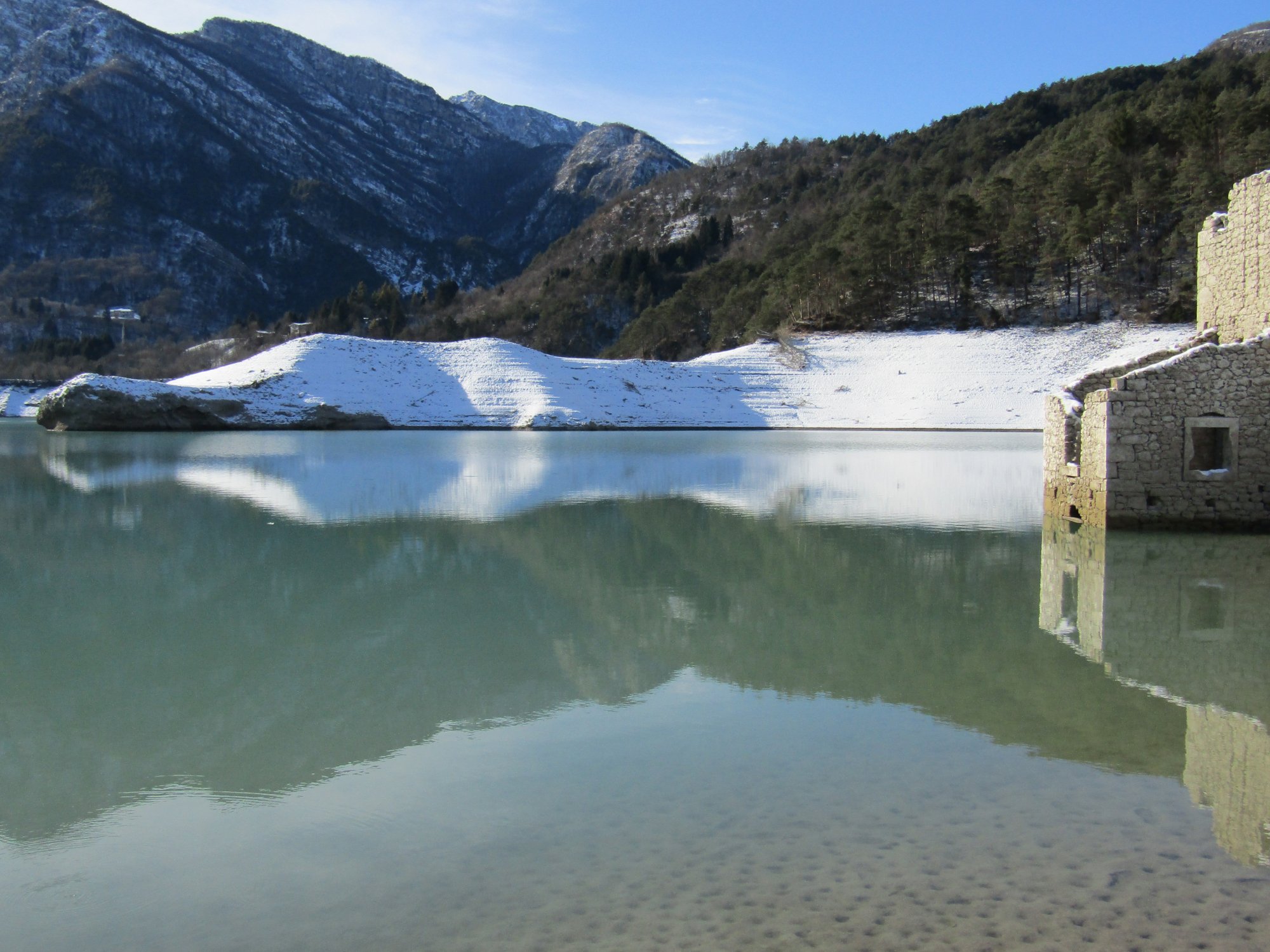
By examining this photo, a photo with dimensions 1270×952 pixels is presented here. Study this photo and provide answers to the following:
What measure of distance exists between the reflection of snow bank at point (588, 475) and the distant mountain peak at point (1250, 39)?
467ft

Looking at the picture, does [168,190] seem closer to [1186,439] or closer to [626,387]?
[626,387]

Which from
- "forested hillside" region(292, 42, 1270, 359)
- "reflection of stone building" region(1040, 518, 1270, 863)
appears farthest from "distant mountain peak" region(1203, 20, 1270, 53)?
"reflection of stone building" region(1040, 518, 1270, 863)

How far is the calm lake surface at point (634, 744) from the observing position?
11.3ft

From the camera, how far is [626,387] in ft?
176

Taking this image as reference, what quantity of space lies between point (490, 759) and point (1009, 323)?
55.3 m

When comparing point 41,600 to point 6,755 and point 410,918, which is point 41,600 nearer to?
point 6,755

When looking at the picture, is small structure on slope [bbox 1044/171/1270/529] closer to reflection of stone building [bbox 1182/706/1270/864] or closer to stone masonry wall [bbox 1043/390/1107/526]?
stone masonry wall [bbox 1043/390/1107/526]

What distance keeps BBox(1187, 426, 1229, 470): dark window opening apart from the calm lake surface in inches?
89.8

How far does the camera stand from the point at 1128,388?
42.2ft

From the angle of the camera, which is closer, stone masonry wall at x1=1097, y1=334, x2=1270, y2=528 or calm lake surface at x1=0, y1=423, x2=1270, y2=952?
calm lake surface at x1=0, y1=423, x2=1270, y2=952

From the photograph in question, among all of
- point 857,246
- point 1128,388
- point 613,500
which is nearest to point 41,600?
point 613,500

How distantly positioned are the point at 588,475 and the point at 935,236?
137 ft

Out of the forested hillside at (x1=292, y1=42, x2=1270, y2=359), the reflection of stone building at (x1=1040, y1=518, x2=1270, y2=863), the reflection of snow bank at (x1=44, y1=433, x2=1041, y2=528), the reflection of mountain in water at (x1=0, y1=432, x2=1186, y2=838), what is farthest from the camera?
the forested hillside at (x1=292, y1=42, x2=1270, y2=359)

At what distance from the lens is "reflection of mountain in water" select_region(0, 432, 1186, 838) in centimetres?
514
